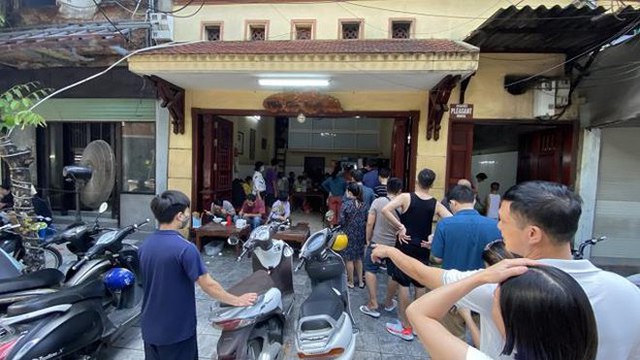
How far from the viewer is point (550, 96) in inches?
209

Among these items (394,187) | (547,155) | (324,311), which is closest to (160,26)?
(394,187)

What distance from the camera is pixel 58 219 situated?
7168mm

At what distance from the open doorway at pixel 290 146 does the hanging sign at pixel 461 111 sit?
0.62 metres

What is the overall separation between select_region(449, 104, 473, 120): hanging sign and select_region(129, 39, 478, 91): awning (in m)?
0.59

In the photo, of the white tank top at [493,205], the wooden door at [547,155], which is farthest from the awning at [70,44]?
the wooden door at [547,155]

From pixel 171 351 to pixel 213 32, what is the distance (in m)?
5.92

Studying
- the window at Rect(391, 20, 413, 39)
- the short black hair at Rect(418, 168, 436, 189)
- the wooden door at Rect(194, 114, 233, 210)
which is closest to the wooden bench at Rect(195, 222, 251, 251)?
the wooden door at Rect(194, 114, 233, 210)

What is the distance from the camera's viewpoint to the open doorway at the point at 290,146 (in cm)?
617

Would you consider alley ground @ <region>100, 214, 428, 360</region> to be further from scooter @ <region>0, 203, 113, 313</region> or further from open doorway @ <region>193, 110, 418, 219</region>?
open doorway @ <region>193, 110, 418, 219</region>

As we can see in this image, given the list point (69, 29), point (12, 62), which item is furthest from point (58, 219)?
point (69, 29)

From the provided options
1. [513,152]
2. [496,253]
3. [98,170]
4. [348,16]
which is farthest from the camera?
[513,152]

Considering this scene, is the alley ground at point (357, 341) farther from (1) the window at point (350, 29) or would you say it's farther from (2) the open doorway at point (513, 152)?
(1) the window at point (350, 29)

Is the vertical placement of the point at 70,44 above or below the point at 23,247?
above

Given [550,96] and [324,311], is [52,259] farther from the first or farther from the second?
[550,96]
